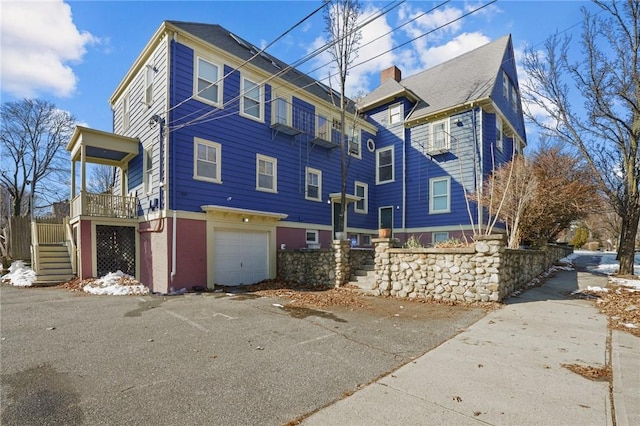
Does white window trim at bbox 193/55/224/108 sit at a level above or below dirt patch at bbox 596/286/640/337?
above

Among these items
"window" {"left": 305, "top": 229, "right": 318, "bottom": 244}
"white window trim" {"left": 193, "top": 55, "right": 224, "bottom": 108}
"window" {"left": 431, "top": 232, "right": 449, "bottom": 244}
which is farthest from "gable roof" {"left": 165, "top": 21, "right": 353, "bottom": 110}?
"window" {"left": 431, "top": 232, "right": 449, "bottom": 244}

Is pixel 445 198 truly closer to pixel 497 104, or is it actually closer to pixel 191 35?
pixel 497 104

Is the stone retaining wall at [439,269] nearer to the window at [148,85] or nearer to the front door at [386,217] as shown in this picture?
the front door at [386,217]

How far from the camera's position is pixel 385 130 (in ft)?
57.3

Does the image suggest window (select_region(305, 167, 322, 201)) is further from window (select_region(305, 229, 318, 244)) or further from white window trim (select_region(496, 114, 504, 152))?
white window trim (select_region(496, 114, 504, 152))

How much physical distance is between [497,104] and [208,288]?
14.9m

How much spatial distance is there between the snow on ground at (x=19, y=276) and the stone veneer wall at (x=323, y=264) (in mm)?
8475

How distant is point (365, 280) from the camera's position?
33.1 ft

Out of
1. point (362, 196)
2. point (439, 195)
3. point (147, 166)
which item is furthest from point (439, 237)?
point (147, 166)

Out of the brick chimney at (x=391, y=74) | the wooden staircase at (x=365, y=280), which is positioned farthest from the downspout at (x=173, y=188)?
the brick chimney at (x=391, y=74)

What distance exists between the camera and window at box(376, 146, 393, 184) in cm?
1723

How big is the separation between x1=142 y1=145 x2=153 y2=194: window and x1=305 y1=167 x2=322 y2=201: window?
6126 millimetres

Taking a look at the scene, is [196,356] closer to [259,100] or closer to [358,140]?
[259,100]

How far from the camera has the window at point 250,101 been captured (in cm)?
1178
